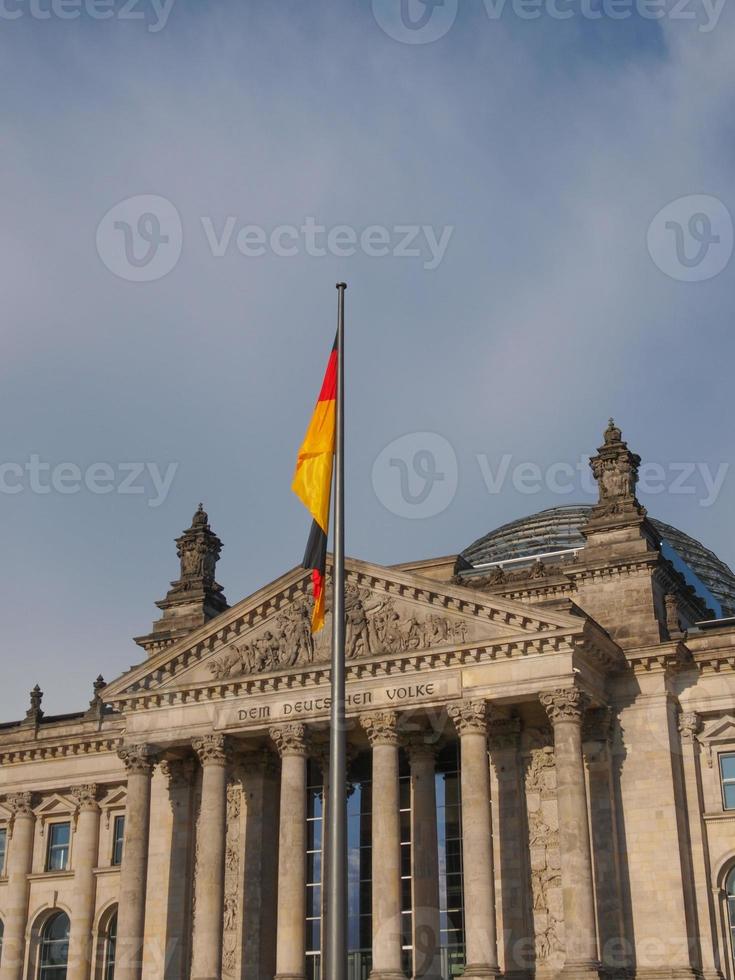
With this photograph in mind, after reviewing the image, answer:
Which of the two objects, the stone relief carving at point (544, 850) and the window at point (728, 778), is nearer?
the stone relief carving at point (544, 850)

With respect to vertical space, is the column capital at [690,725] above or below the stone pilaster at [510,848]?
above

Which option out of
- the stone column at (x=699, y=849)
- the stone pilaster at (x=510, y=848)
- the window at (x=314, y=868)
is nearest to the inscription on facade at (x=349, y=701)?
the stone pilaster at (x=510, y=848)

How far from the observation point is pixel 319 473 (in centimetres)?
2898

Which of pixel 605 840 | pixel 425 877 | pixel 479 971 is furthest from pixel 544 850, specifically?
pixel 479 971

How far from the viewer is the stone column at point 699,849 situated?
137 ft

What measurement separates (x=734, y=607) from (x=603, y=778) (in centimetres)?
2244

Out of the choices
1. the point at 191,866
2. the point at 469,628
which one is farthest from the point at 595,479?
the point at 191,866

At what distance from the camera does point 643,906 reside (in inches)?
1657

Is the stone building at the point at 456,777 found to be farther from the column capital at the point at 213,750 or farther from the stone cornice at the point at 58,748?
the stone cornice at the point at 58,748

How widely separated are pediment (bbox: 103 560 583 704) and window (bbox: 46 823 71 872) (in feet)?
39.0

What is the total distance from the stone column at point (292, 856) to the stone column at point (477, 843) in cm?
586

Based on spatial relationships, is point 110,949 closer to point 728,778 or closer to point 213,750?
point 213,750

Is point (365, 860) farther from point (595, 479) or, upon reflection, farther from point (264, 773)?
point (595, 479)

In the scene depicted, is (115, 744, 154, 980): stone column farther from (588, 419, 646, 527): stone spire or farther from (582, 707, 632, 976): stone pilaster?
(588, 419, 646, 527): stone spire
